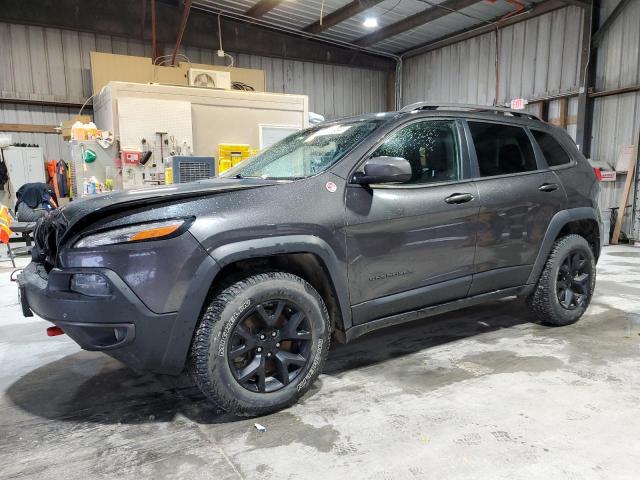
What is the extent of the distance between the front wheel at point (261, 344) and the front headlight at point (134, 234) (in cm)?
37

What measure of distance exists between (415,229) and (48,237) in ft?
5.99

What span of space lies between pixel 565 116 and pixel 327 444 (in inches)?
390

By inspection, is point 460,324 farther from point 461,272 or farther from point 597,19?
point 597,19

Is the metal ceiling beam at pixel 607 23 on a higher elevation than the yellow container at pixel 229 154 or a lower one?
higher

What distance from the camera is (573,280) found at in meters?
3.50

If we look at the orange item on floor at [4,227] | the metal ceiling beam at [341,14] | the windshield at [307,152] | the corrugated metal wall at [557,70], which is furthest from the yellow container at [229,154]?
the corrugated metal wall at [557,70]

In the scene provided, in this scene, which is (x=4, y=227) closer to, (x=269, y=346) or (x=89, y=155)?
(x=89, y=155)

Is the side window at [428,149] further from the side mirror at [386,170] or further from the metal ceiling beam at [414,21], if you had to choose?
the metal ceiling beam at [414,21]

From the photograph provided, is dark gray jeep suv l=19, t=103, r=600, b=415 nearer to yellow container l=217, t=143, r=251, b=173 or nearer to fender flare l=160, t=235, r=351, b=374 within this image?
fender flare l=160, t=235, r=351, b=374

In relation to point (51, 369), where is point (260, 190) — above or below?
above

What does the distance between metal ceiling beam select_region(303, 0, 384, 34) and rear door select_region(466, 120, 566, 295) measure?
305 inches

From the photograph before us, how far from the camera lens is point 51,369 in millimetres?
2932

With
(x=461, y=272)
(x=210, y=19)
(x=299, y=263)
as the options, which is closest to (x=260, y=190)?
(x=299, y=263)

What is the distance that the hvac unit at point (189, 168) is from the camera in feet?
17.9
